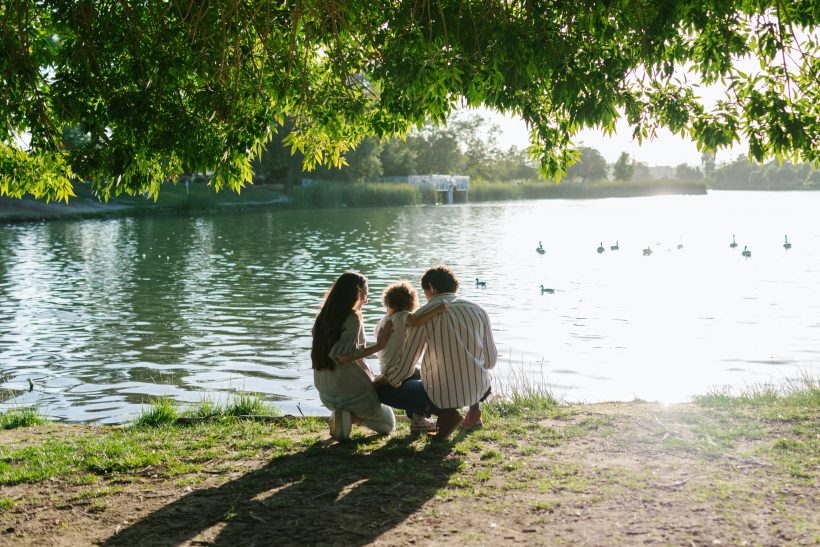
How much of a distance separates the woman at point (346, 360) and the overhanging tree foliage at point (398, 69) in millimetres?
1715

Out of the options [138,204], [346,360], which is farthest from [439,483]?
[138,204]

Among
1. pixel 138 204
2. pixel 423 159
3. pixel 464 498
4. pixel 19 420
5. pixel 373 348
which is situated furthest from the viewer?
pixel 423 159

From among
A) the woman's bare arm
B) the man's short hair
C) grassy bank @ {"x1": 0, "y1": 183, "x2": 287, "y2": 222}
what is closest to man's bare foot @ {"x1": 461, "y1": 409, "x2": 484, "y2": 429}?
the woman's bare arm

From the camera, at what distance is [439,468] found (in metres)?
5.36

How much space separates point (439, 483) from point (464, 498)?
328 mm

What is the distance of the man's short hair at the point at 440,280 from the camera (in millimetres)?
6148

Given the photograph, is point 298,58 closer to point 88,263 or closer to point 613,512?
point 613,512

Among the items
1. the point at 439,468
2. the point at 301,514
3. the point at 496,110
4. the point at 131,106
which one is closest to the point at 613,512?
the point at 439,468

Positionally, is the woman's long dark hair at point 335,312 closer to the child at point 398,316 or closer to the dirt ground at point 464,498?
the child at point 398,316

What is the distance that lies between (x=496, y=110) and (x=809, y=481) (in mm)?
3946

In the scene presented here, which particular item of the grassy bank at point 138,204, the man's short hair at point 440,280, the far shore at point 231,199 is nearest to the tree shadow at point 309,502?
the man's short hair at point 440,280

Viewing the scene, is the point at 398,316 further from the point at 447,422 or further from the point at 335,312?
the point at 447,422

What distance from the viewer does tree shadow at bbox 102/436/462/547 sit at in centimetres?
429

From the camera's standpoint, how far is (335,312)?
19.9ft
